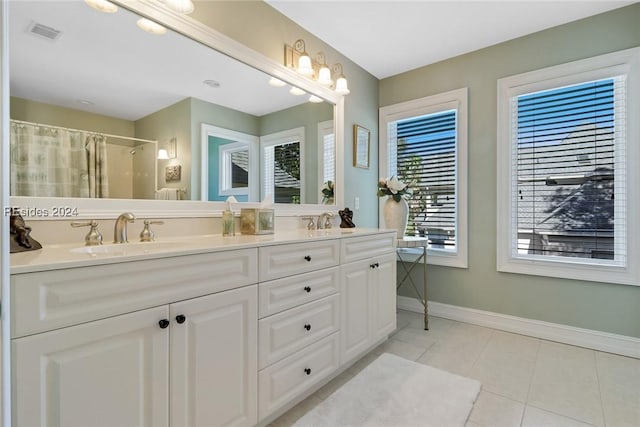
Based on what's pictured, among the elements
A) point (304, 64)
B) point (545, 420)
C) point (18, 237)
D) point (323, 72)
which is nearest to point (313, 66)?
point (323, 72)

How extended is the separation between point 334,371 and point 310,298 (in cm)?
53

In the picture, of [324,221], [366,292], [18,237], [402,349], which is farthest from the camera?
[324,221]

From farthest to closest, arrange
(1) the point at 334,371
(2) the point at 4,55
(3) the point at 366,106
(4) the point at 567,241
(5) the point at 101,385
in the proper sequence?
1. (3) the point at 366,106
2. (4) the point at 567,241
3. (1) the point at 334,371
4. (5) the point at 101,385
5. (2) the point at 4,55

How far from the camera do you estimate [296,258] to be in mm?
1546

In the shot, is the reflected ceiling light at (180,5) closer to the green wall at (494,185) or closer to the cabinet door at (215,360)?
the cabinet door at (215,360)

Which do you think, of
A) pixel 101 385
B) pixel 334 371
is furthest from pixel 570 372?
pixel 101 385

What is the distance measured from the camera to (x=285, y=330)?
1.49 m

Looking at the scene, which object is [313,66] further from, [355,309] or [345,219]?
[355,309]

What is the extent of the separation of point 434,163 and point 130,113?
2596 millimetres

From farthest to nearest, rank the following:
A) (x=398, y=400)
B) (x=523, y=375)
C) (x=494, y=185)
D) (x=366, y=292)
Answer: (x=494, y=185) < (x=366, y=292) < (x=523, y=375) < (x=398, y=400)

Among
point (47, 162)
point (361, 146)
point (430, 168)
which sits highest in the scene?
point (361, 146)

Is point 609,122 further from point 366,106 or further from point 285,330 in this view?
point 285,330

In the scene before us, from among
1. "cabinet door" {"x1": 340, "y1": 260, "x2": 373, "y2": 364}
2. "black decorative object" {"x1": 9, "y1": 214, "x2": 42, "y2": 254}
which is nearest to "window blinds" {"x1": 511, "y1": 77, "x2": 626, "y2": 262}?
"cabinet door" {"x1": 340, "y1": 260, "x2": 373, "y2": 364}

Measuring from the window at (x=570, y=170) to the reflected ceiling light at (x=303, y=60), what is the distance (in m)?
1.70
